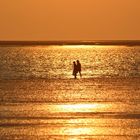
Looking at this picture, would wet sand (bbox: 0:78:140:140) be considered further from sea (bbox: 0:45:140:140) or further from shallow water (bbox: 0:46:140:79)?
shallow water (bbox: 0:46:140:79)

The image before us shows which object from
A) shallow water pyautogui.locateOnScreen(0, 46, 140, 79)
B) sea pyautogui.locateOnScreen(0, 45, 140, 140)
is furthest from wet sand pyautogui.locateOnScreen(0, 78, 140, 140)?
shallow water pyautogui.locateOnScreen(0, 46, 140, 79)

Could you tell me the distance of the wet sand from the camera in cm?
1783

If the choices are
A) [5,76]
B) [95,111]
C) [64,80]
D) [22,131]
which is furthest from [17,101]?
[5,76]

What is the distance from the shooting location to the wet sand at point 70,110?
17828 mm

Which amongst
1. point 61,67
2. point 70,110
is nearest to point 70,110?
point 70,110

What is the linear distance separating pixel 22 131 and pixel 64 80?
1572 centimetres

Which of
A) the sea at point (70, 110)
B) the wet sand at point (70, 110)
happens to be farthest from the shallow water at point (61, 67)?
the wet sand at point (70, 110)

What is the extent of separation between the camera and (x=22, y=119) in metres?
20.0

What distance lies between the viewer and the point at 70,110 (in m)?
21.9

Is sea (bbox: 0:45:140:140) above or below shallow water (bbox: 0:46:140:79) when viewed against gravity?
above

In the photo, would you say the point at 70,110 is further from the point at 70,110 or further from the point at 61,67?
the point at 61,67

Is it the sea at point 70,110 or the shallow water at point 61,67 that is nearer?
the sea at point 70,110

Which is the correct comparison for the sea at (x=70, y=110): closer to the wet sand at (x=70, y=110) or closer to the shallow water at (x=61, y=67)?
the wet sand at (x=70, y=110)

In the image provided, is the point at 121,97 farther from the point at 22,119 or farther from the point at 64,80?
the point at 64,80
